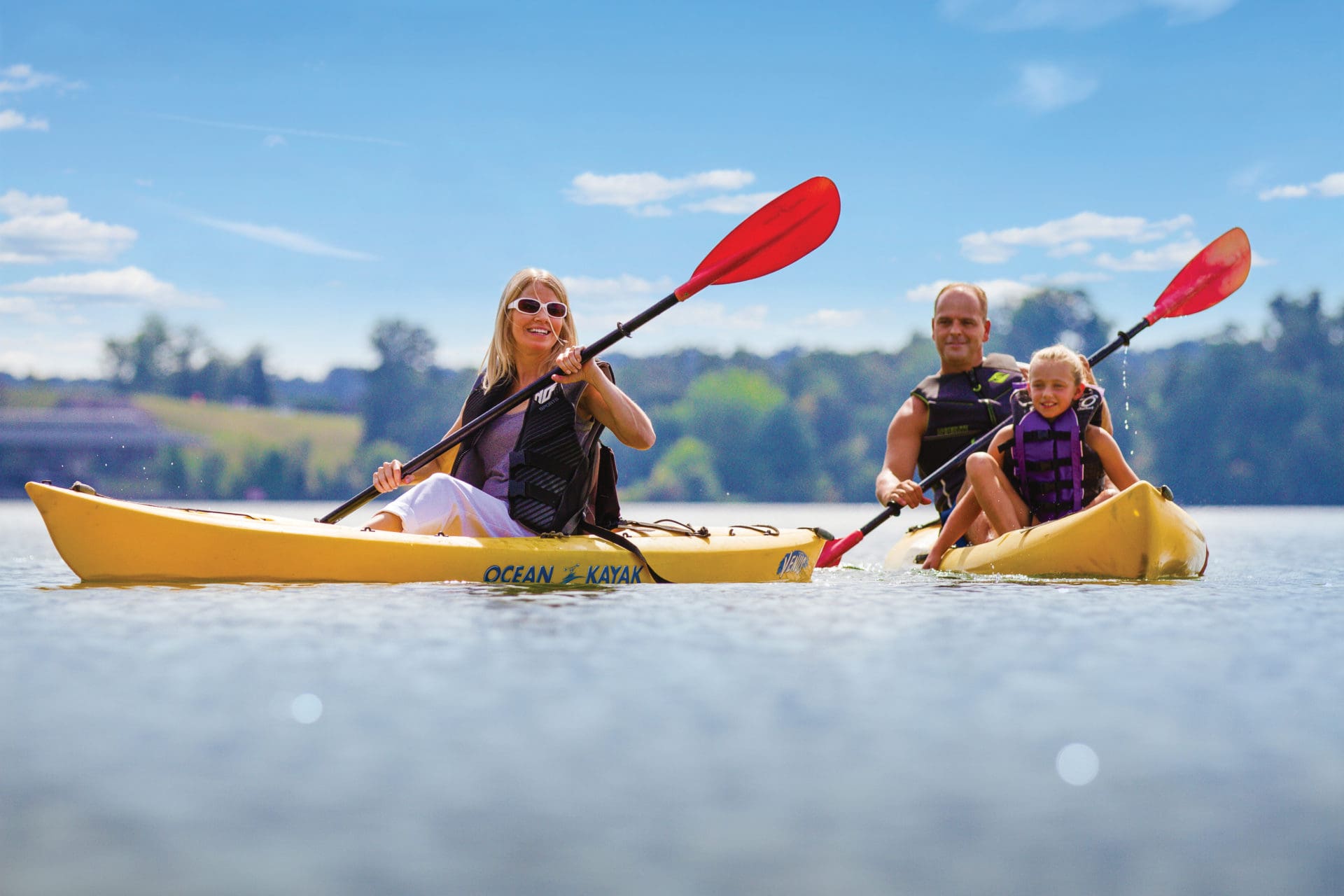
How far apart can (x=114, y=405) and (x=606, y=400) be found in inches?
2647

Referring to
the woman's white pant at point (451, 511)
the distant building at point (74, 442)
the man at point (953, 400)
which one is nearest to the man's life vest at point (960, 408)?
the man at point (953, 400)

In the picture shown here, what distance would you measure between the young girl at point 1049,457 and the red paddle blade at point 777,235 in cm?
114

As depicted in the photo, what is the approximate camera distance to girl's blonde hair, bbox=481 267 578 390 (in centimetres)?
515

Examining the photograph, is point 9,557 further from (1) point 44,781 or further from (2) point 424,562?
(1) point 44,781

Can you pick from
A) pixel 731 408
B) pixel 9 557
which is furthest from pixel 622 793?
pixel 731 408

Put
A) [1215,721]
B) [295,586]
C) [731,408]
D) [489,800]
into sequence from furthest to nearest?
1. [731,408]
2. [295,586]
3. [1215,721]
4. [489,800]

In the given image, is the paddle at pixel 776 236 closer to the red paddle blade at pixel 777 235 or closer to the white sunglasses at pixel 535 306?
the red paddle blade at pixel 777 235

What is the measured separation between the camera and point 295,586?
4.80 meters

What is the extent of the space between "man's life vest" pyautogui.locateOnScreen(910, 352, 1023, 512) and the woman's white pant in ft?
7.97

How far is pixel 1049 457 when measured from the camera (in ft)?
19.0

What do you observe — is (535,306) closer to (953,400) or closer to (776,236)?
(776,236)

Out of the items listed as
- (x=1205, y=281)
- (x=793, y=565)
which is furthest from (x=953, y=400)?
(x=1205, y=281)

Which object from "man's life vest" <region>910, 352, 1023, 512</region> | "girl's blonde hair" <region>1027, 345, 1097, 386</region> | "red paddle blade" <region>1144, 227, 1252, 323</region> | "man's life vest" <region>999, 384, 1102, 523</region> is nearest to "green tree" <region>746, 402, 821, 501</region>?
"red paddle blade" <region>1144, 227, 1252, 323</region>

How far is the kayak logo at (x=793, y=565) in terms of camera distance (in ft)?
19.0
